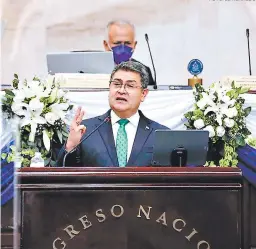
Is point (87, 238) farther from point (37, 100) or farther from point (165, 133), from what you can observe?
point (37, 100)

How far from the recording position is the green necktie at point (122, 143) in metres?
2.84

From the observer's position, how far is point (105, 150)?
112 inches

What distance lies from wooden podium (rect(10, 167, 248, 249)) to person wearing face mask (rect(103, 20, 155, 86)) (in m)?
1.47

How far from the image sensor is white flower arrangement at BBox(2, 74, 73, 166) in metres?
2.95

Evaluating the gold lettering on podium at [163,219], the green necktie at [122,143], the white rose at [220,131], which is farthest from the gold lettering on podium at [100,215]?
the white rose at [220,131]

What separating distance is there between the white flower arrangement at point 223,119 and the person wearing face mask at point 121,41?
21.7 inches

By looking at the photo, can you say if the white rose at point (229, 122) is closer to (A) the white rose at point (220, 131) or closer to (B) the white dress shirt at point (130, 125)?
(A) the white rose at point (220, 131)

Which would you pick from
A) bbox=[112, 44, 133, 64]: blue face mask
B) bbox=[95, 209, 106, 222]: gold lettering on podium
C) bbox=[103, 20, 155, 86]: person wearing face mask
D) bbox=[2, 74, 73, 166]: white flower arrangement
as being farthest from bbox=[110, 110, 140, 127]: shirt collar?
bbox=[95, 209, 106, 222]: gold lettering on podium

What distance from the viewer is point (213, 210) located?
219 cm

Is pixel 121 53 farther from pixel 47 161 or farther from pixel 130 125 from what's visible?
pixel 47 161

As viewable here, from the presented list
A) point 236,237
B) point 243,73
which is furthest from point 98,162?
point 243,73

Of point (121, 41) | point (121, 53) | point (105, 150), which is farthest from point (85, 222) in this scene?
point (121, 41)

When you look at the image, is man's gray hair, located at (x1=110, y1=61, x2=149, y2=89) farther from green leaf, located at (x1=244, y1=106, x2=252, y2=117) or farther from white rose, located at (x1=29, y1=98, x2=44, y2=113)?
green leaf, located at (x1=244, y1=106, x2=252, y2=117)

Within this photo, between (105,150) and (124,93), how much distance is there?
0.31 meters
